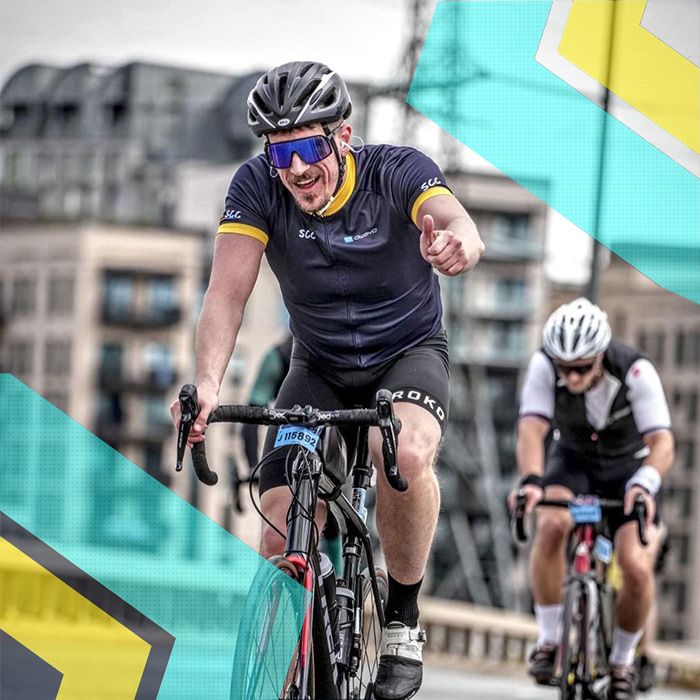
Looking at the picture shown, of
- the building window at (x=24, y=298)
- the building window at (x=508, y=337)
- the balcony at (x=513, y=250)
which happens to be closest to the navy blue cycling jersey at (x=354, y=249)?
the building window at (x=24, y=298)

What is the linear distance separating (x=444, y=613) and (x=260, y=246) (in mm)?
16648

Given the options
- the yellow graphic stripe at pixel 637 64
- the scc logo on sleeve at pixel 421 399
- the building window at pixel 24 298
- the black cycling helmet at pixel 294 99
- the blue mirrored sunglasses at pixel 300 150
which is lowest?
the scc logo on sleeve at pixel 421 399

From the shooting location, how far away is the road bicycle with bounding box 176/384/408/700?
5434 millimetres

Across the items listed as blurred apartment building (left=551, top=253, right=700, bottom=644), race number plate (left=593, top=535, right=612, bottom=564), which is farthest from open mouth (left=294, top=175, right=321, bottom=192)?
blurred apartment building (left=551, top=253, right=700, bottom=644)

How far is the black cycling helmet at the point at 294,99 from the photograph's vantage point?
597 centimetres

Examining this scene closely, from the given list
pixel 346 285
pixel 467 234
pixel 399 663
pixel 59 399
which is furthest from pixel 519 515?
pixel 59 399

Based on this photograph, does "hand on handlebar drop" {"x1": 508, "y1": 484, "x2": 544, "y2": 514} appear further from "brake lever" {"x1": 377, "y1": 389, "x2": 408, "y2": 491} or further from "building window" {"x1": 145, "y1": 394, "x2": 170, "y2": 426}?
"building window" {"x1": 145, "y1": 394, "x2": 170, "y2": 426}

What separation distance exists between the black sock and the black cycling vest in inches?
136

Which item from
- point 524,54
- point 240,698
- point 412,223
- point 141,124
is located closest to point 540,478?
point 412,223

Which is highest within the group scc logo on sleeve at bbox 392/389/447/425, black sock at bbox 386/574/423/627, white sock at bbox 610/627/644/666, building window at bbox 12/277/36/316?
building window at bbox 12/277/36/316

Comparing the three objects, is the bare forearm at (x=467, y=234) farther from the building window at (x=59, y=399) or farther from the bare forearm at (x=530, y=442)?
the building window at (x=59, y=399)

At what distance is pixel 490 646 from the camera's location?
21359 mm

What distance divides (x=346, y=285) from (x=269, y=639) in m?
1.46

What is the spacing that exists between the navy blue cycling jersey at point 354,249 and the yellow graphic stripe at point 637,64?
16.4 ft
